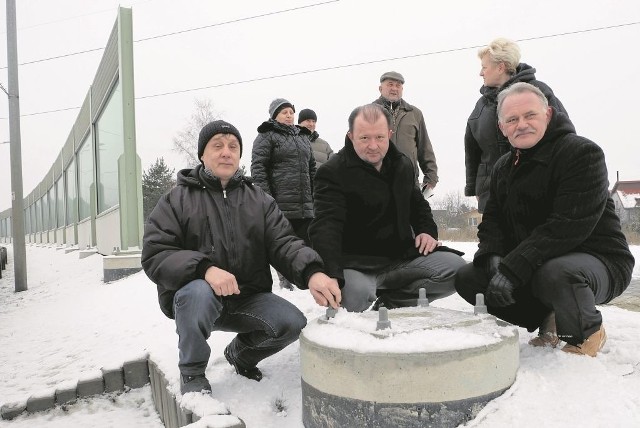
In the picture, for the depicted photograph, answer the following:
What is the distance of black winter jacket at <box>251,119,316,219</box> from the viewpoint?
197 inches

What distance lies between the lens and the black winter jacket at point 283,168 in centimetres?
501

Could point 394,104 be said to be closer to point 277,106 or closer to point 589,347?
point 277,106

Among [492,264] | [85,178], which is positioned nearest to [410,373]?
[492,264]

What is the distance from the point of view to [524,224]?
2.68m

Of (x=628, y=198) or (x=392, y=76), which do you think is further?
(x=628, y=198)

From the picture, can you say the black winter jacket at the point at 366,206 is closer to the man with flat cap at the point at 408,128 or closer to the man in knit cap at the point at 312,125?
the man with flat cap at the point at 408,128

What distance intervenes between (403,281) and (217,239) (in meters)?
1.09

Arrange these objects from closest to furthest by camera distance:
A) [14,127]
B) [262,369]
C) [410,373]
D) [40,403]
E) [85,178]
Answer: [410,373] < [262,369] < [40,403] < [14,127] < [85,178]

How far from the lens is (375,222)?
10.1 ft

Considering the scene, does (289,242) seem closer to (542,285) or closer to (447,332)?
(447,332)

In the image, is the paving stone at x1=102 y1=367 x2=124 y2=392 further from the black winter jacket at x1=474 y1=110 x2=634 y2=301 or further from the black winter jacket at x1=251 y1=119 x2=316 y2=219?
the black winter jacket at x1=474 y1=110 x2=634 y2=301

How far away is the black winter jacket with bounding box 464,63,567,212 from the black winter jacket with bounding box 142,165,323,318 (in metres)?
1.65

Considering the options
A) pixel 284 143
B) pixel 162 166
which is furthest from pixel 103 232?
pixel 162 166

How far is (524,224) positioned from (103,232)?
12926 mm
